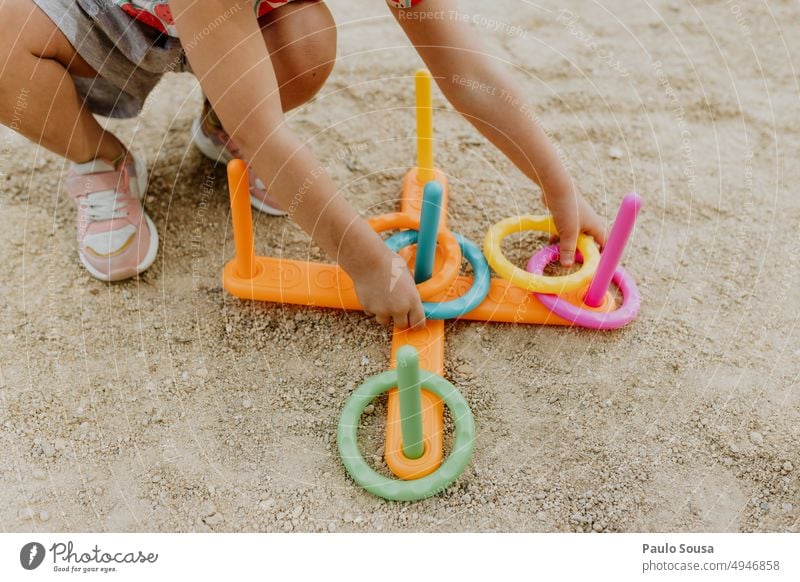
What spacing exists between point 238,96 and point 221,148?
0.36 meters

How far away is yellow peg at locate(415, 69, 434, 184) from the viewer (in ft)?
3.06

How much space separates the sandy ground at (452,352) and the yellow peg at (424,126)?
7 centimetres

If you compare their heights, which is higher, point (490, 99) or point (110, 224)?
point (490, 99)

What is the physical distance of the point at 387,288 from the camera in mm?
791

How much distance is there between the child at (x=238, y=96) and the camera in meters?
0.72

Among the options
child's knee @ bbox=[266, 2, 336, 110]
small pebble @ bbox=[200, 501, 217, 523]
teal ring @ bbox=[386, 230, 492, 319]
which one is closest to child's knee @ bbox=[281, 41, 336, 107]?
child's knee @ bbox=[266, 2, 336, 110]

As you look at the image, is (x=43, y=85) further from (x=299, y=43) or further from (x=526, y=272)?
(x=526, y=272)

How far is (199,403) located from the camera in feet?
2.72

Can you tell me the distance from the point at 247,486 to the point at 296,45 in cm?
52

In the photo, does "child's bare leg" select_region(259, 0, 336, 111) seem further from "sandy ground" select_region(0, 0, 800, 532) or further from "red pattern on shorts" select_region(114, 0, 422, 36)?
"sandy ground" select_region(0, 0, 800, 532)

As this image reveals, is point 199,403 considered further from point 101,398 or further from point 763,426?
point 763,426

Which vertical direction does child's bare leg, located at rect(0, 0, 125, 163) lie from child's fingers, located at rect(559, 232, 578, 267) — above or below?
above

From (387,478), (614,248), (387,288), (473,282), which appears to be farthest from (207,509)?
(614,248)
